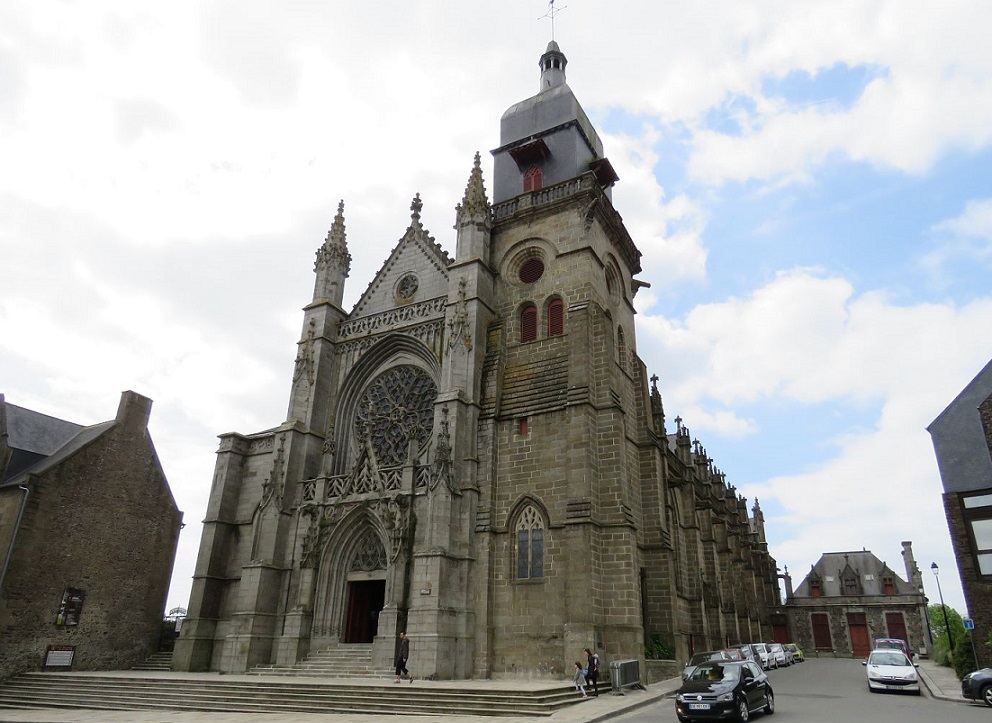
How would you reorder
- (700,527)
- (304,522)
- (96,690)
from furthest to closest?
(700,527), (304,522), (96,690)

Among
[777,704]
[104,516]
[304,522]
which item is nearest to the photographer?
[777,704]

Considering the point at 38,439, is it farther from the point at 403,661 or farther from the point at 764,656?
the point at 764,656

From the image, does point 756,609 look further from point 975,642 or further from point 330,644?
point 330,644

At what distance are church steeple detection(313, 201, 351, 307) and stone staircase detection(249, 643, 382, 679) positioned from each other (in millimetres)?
13444

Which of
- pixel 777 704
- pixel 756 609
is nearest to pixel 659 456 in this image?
pixel 777 704

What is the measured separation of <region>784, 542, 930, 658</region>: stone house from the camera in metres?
47.0

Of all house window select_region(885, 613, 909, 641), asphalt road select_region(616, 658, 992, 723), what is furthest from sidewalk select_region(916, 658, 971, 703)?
house window select_region(885, 613, 909, 641)

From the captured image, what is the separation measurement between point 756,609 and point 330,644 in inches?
1209

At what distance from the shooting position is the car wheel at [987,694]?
14461 millimetres

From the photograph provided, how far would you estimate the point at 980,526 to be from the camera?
19.9 m

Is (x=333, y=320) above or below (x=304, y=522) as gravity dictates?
above

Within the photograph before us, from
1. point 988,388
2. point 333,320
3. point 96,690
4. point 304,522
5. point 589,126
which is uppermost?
point 589,126

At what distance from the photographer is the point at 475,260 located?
79.2 ft

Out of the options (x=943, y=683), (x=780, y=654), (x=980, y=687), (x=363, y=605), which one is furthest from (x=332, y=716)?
(x=780, y=654)
